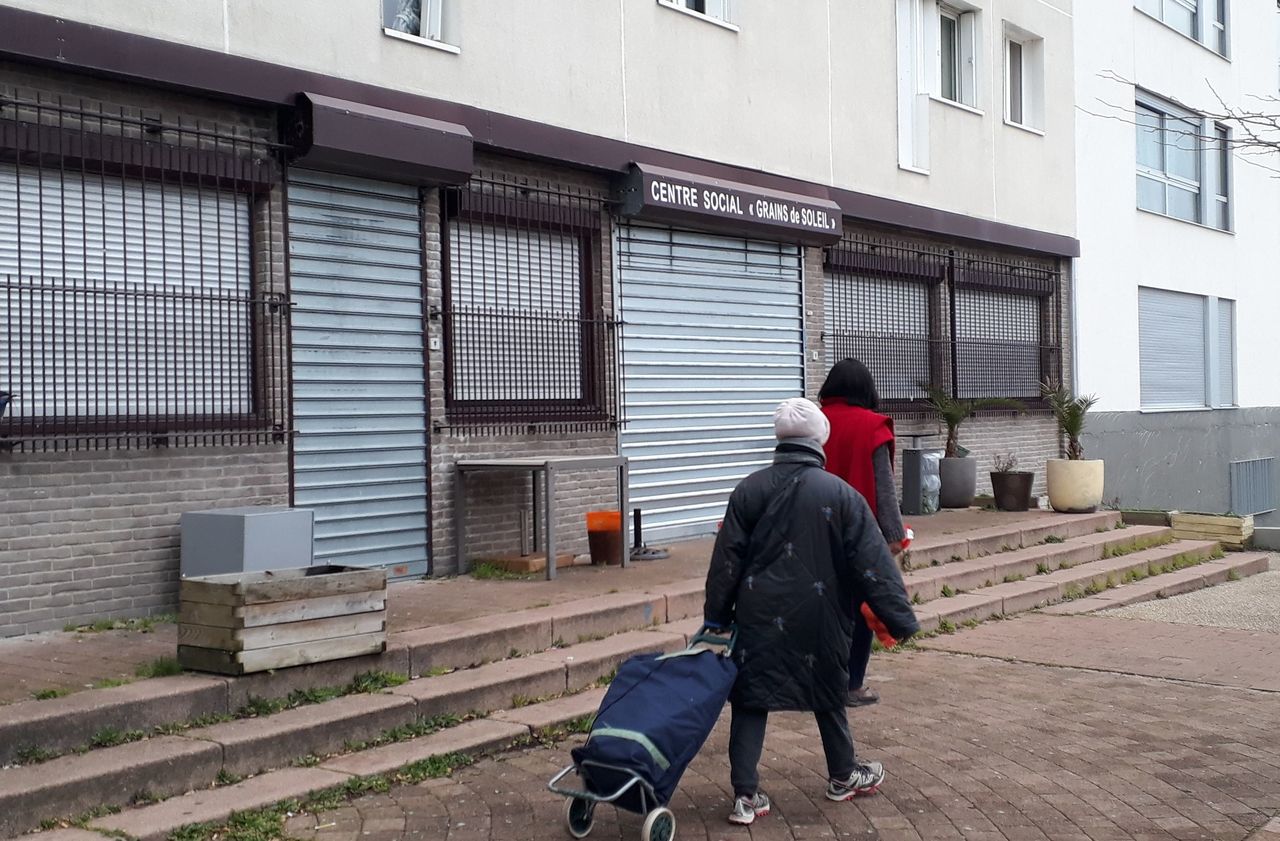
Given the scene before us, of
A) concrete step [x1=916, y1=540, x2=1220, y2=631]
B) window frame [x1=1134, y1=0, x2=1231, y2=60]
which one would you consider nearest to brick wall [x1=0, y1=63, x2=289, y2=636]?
concrete step [x1=916, y1=540, x2=1220, y2=631]

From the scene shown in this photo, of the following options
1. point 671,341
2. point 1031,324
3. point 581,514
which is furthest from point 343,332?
point 1031,324

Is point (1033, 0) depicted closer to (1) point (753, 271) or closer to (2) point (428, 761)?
(1) point (753, 271)

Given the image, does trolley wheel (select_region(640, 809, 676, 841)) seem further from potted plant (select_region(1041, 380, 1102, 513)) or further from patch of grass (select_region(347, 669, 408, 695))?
potted plant (select_region(1041, 380, 1102, 513))

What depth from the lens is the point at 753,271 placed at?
44.4ft

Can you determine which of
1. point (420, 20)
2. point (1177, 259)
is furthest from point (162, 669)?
point (1177, 259)

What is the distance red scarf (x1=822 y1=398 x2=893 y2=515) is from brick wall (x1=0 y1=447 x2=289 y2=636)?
404 centimetres

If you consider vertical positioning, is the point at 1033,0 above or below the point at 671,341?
above

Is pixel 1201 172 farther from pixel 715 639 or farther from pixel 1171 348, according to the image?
pixel 715 639

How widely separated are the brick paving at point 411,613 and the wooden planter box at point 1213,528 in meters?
6.25

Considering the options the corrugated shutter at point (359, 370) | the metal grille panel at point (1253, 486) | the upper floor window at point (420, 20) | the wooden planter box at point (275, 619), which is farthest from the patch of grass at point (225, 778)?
the metal grille panel at point (1253, 486)

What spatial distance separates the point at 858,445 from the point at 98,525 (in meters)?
4.52

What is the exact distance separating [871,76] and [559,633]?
9045 millimetres

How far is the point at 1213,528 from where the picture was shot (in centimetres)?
1538

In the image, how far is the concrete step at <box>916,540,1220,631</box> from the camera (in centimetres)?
1057
